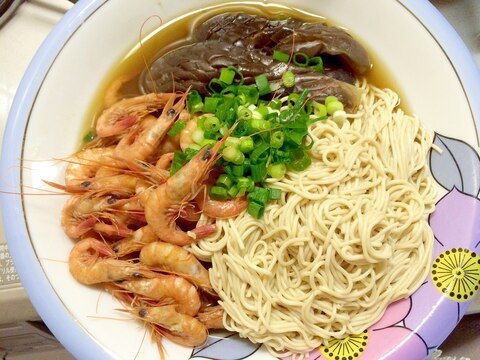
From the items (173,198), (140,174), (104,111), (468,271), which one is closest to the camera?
(468,271)

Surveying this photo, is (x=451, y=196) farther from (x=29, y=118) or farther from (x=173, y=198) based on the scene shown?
(x=29, y=118)

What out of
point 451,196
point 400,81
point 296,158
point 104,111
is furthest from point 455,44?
point 104,111

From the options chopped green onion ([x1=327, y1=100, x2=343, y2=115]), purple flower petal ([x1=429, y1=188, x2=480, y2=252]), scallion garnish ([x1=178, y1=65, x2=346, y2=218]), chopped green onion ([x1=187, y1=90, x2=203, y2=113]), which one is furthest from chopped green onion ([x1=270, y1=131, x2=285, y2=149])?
purple flower petal ([x1=429, y1=188, x2=480, y2=252])

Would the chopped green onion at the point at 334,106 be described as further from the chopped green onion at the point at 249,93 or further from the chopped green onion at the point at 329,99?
the chopped green onion at the point at 249,93

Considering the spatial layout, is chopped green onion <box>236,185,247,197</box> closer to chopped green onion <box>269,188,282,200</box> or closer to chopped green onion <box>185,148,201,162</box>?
chopped green onion <box>269,188,282,200</box>

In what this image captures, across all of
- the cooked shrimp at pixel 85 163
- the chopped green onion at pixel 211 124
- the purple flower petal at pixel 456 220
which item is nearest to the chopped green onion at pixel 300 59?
the chopped green onion at pixel 211 124

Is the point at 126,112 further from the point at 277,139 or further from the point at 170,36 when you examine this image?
the point at 277,139
